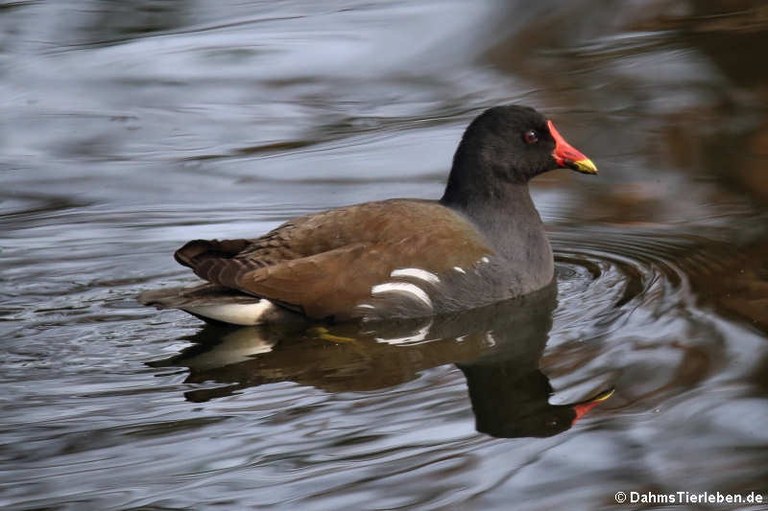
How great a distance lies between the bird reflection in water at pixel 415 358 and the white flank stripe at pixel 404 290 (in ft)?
0.32

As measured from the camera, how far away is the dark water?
482cm

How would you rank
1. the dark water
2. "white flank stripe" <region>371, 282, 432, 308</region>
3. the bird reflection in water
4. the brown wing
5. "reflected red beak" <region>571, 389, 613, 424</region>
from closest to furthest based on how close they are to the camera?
1. the dark water
2. "reflected red beak" <region>571, 389, 613, 424</region>
3. the bird reflection in water
4. the brown wing
5. "white flank stripe" <region>371, 282, 432, 308</region>

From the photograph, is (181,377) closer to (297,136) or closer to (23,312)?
(23,312)

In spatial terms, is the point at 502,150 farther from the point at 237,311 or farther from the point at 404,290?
the point at 237,311

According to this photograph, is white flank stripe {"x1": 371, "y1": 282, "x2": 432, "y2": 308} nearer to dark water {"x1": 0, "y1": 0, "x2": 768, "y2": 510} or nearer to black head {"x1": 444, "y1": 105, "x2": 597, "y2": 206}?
dark water {"x1": 0, "y1": 0, "x2": 768, "y2": 510}

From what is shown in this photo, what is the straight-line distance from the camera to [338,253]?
6340mm

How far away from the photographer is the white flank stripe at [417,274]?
6.37 m

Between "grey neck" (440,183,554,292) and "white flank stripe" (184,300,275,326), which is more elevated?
"grey neck" (440,183,554,292)

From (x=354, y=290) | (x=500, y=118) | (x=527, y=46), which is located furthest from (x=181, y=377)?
(x=527, y=46)

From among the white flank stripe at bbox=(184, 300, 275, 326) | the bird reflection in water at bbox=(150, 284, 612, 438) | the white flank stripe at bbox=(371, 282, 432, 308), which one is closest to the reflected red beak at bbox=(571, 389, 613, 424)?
the bird reflection in water at bbox=(150, 284, 612, 438)

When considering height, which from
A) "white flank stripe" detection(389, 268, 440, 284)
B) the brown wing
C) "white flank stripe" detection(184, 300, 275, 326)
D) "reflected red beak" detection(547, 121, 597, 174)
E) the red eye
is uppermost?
the red eye

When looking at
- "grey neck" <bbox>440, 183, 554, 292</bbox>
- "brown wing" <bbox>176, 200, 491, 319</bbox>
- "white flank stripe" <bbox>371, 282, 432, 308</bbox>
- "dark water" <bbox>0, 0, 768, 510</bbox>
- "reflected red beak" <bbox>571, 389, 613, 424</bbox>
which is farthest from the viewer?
"grey neck" <bbox>440, 183, 554, 292</bbox>

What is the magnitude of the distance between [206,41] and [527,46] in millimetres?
2349

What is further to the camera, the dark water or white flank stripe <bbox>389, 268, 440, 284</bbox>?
white flank stripe <bbox>389, 268, 440, 284</bbox>
